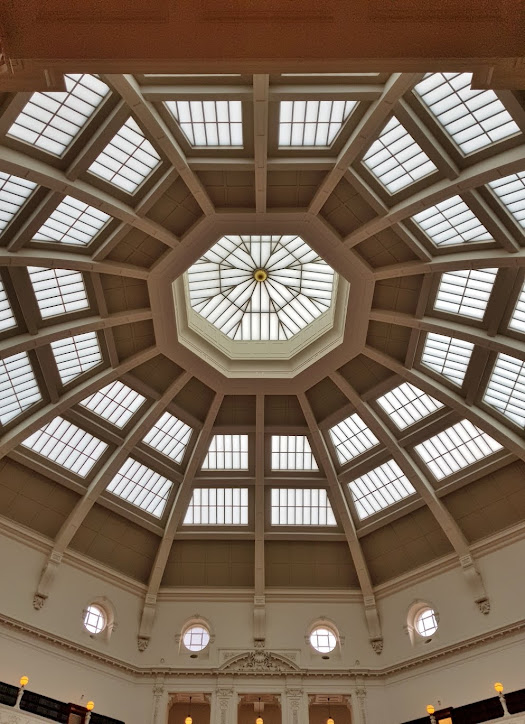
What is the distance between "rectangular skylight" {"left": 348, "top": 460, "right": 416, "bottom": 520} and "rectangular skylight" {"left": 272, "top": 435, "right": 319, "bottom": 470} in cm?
242

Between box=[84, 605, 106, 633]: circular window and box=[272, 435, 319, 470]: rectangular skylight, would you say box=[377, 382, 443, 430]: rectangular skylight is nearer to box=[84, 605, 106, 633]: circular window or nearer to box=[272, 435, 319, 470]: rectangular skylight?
box=[272, 435, 319, 470]: rectangular skylight

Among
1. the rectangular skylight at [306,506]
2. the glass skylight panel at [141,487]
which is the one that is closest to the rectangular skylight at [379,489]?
the rectangular skylight at [306,506]

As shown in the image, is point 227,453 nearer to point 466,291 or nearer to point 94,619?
point 94,619

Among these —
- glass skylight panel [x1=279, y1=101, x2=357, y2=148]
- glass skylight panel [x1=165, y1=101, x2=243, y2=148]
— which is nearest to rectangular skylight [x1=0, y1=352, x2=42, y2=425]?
glass skylight panel [x1=165, y1=101, x2=243, y2=148]

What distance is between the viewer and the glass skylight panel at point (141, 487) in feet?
98.0

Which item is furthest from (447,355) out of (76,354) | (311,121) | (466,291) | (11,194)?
(11,194)

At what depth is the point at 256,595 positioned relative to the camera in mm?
29359

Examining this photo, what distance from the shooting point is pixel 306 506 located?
31.3 meters

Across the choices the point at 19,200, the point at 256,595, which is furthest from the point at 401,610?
the point at 19,200

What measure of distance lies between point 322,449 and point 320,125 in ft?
50.9

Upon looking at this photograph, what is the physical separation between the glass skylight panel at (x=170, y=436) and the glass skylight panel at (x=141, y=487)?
3.93 feet

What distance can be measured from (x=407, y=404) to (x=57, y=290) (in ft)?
53.2

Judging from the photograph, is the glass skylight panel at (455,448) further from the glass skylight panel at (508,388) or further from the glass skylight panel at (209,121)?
the glass skylight panel at (209,121)

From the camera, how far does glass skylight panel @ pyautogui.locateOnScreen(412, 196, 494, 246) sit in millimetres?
21547
